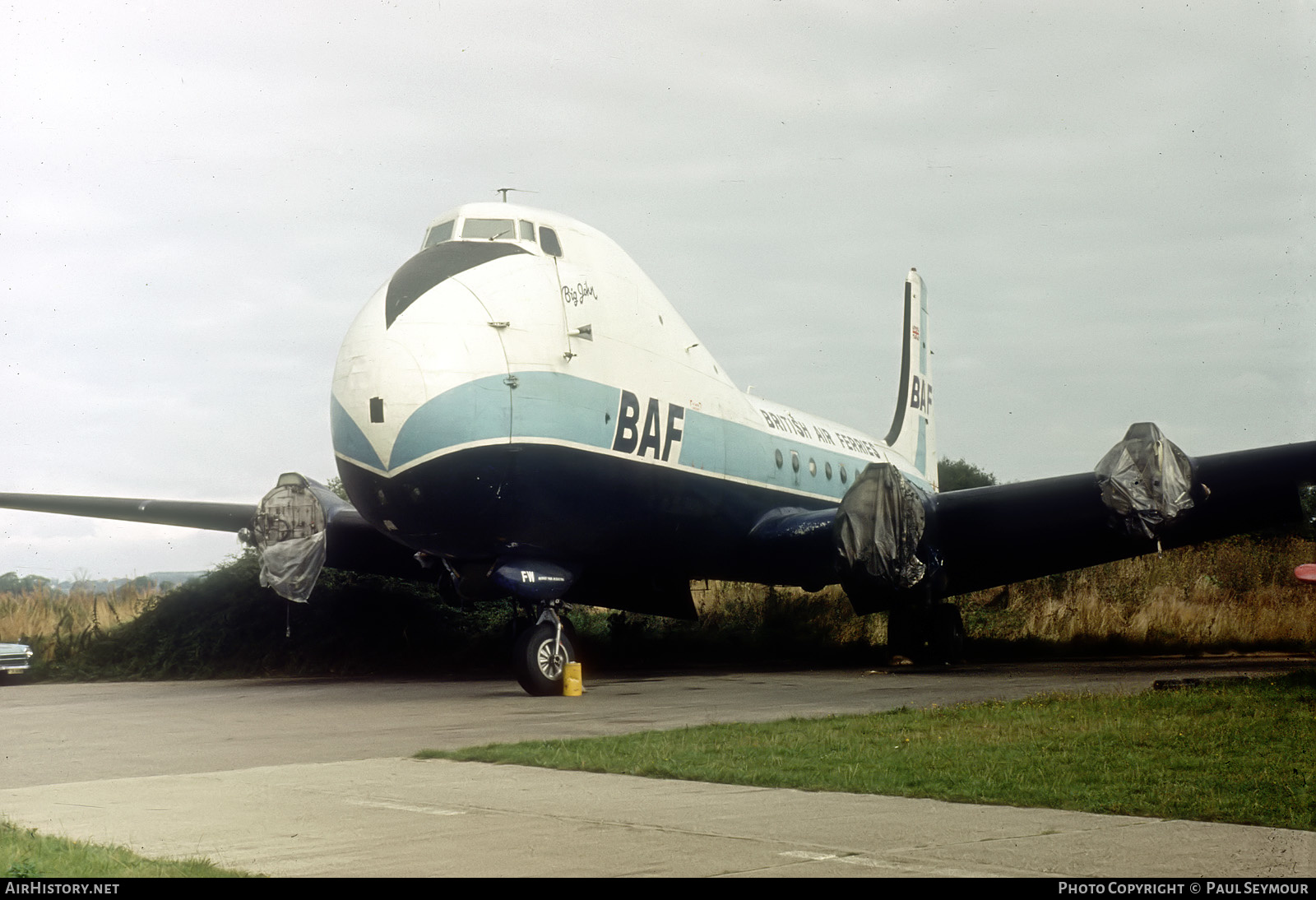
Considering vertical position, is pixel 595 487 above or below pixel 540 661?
above

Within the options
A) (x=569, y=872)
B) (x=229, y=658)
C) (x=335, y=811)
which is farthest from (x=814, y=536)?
(x=569, y=872)

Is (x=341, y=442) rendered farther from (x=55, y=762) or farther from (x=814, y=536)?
(x=814, y=536)

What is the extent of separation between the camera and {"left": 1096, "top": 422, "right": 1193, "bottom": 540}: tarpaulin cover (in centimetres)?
1563

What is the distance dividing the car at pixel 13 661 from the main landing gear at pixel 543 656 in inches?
Answer: 496

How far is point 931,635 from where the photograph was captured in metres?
20.8

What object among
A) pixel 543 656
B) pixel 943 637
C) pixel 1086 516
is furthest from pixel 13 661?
pixel 1086 516

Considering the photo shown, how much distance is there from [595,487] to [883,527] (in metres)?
4.02

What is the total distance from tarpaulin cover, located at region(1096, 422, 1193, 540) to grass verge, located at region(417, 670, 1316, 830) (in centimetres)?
399

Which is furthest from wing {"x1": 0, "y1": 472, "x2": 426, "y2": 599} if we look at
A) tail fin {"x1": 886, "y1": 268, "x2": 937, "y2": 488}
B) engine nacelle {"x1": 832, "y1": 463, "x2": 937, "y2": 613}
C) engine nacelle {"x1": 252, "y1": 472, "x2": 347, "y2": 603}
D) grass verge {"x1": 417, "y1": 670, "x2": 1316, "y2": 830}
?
tail fin {"x1": 886, "y1": 268, "x2": 937, "y2": 488}

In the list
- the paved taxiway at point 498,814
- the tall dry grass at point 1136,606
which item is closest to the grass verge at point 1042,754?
the paved taxiway at point 498,814

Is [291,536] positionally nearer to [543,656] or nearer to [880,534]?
[543,656]

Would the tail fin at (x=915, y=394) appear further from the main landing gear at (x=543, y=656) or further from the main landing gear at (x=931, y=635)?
the main landing gear at (x=543, y=656)

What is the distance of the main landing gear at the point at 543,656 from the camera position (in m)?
15.3

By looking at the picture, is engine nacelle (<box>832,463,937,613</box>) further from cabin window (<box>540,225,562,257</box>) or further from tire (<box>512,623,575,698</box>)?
cabin window (<box>540,225,562,257</box>)
